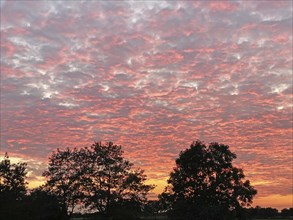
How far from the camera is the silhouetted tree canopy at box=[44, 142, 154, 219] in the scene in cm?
7919

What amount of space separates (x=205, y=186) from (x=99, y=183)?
2442 centimetres

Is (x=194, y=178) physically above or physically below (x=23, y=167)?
below

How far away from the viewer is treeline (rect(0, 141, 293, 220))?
6550 cm

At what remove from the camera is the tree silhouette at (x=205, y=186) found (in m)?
65.2

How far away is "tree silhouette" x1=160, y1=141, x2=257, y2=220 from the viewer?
65250 mm

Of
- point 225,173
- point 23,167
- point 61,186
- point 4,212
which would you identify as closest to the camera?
point 4,212

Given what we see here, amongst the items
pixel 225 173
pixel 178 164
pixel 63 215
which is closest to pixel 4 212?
pixel 63 215

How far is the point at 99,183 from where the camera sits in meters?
81.8

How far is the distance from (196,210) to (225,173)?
357 inches

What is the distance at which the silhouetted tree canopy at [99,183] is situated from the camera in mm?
79188

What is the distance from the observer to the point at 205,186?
226ft

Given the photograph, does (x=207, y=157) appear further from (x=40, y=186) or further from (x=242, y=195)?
(x=40, y=186)

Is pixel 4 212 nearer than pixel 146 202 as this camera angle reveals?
Yes

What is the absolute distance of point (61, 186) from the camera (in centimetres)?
8356
